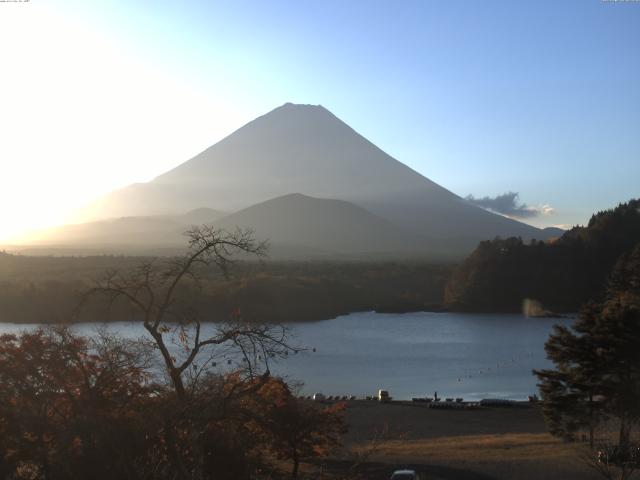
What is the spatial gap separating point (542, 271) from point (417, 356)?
644 inches

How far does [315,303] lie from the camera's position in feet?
96.1

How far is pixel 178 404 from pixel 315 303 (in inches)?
1048

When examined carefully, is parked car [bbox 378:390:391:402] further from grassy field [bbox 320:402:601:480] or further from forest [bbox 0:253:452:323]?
forest [bbox 0:253:452:323]

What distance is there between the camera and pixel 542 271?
32906 millimetres

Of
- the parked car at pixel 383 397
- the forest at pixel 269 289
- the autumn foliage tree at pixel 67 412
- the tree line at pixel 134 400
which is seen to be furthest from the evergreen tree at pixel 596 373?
the forest at pixel 269 289

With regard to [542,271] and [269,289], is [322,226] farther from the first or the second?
[269,289]

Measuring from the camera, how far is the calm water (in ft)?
47.7

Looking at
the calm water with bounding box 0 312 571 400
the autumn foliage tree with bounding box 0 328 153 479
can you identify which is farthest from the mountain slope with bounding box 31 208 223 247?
the autumn foliage tree with bounding box 0 328 153 479

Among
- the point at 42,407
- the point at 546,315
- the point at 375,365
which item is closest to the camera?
the point at 42,407

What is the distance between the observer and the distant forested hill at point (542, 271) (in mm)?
31797

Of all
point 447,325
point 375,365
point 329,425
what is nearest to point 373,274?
point 447,325

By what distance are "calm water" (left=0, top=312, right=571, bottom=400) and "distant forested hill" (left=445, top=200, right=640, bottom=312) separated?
435 centimetres

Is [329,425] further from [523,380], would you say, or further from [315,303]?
[315,303]

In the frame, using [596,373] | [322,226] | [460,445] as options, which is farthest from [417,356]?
[322,226]
